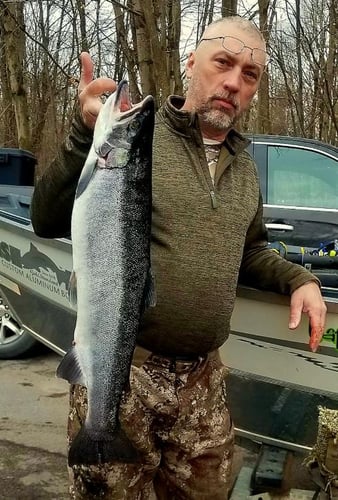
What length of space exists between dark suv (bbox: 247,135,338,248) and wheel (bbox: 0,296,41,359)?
2505 millimetres

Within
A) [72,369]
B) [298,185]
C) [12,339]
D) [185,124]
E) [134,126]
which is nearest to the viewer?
[134,126]

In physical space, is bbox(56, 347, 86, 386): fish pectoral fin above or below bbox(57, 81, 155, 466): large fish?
below

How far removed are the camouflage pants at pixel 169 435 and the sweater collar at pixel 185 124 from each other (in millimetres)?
834

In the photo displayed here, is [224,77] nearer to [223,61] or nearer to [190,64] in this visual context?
[223,61]

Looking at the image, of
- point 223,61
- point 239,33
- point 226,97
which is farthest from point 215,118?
point 239,33

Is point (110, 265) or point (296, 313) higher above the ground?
point (110, 265)

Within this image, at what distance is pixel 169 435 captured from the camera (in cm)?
263

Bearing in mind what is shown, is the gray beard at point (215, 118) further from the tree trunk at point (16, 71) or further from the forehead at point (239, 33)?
the tree trunk at point (16, 71)

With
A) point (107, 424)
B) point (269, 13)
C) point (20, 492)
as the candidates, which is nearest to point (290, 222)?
point (20, 492)

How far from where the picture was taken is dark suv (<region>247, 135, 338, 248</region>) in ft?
21.5

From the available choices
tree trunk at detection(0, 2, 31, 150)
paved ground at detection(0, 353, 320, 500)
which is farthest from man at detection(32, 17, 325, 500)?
tree trunk at detection(0, 2, 31, 150)

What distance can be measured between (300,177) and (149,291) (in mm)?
4779

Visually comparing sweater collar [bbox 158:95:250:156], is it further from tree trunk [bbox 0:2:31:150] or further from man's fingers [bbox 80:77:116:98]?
tree trunk [bbox 0:2:31:150]

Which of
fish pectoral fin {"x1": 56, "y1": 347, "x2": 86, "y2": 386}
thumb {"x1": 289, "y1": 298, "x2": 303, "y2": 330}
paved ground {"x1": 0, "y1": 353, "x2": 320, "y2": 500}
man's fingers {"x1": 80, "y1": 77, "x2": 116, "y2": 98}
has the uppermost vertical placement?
man's fingers {"x1": 80, "y1": 77, "x2": 116, "y2": 98}
